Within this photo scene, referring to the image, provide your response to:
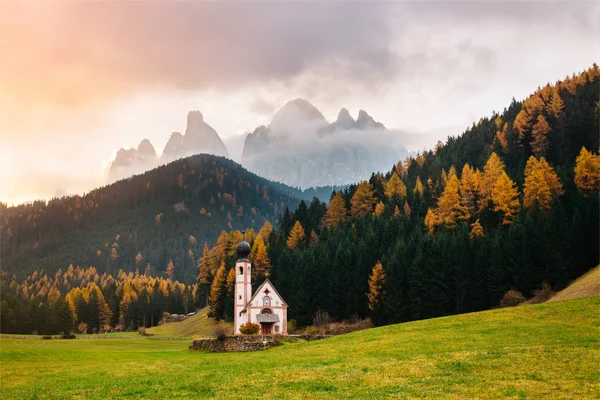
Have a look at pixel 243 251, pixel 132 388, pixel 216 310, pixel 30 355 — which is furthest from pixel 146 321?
pixel 132 388

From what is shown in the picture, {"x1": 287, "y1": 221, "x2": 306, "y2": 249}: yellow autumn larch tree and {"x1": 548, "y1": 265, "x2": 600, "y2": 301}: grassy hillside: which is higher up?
{"x1": 287, "y1": 221, "x2": 306, "y2": 249}: yellow autumn larch tree

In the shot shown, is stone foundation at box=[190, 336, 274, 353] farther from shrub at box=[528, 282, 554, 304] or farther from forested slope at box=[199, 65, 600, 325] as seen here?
shrub at box=[528, 282, 554, 304]

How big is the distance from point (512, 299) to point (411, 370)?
3858 cm

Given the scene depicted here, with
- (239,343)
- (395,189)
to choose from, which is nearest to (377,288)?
(239,343)

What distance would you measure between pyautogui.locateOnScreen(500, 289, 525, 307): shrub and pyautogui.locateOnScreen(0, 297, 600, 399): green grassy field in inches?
676

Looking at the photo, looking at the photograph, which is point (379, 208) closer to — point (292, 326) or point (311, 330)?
point (292, 326)

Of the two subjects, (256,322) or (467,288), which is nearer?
(467,288)

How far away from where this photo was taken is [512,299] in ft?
187

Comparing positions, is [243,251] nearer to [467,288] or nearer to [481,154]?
[467,288]

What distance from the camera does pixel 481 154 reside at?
11550cm

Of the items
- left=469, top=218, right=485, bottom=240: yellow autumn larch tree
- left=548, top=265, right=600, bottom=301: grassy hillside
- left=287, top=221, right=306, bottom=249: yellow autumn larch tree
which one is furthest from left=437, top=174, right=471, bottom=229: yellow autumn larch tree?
left=287, top=221, right=306, bottom=249: yellow autumn larch tree

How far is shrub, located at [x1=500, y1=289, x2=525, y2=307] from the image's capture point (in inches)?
2243

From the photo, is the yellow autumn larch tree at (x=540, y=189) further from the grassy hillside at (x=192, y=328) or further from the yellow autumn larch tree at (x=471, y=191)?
the grassy hillside at (x=192, y=328)

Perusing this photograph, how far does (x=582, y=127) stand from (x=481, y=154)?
24043 millimetres
